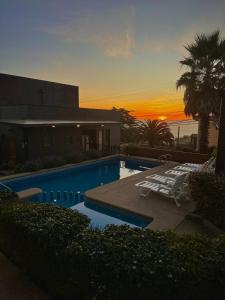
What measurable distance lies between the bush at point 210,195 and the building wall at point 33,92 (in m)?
17.6

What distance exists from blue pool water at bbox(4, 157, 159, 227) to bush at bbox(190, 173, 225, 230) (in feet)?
5.29

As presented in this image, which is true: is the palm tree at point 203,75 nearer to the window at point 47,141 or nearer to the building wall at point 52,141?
the building wall at point 52,141

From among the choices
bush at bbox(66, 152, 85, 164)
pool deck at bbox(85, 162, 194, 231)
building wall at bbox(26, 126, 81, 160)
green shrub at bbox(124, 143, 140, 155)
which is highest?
building wall at bbox(26, 126, 81, 160)

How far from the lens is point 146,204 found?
7.41m

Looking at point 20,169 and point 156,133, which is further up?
point 156,133

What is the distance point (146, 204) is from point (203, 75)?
437 inches

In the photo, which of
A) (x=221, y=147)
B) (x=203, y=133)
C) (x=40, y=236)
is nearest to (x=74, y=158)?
(x=203, y=133)

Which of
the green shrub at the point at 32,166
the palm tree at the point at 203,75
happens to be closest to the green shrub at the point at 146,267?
the green shrub at the point at 32,166

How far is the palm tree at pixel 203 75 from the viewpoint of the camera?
1402 centimetres

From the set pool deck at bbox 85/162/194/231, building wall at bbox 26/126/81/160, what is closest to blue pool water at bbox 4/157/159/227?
pool deck at bbox 85/162/194/231

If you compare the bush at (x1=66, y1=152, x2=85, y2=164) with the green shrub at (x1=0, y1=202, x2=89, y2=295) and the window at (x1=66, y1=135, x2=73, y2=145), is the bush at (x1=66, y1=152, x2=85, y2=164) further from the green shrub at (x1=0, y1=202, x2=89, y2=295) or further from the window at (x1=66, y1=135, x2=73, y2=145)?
the green shrub at (x1=0, y1=202, x2=89, y2=295)

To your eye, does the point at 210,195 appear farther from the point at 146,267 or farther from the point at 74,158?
the point at 74,158

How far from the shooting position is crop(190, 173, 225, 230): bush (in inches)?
211

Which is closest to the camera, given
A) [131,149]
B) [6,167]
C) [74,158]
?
[6,167]
